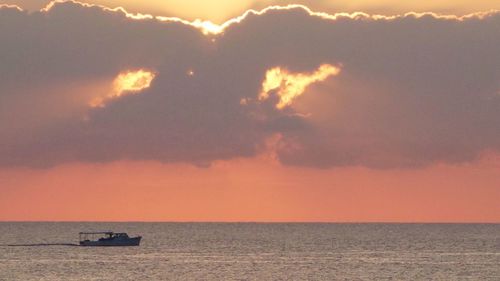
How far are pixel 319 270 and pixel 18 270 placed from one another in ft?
167

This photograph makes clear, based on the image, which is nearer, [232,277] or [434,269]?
[232,277]

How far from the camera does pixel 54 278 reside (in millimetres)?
174375

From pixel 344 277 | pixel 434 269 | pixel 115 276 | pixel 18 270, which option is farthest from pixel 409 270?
pixel 18 270

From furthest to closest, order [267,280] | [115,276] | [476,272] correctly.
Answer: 1. [476,272]
2. [115,276]
3. [267,280]

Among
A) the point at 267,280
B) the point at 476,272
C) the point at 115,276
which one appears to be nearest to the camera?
the point at 267,280

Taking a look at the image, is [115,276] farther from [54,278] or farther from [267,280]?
[267,280]

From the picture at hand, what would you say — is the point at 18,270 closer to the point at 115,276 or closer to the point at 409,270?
the point at 115,276

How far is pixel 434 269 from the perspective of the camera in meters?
198

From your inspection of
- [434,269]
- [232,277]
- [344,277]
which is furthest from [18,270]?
[434,269]

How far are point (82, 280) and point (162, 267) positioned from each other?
106ft

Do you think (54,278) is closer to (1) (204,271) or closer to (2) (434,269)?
(1) (204,271)

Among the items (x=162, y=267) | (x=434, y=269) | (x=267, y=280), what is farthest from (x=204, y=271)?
(x=434, y=269)

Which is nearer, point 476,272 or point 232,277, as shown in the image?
point 232,277

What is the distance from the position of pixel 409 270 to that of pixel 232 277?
3486cm
